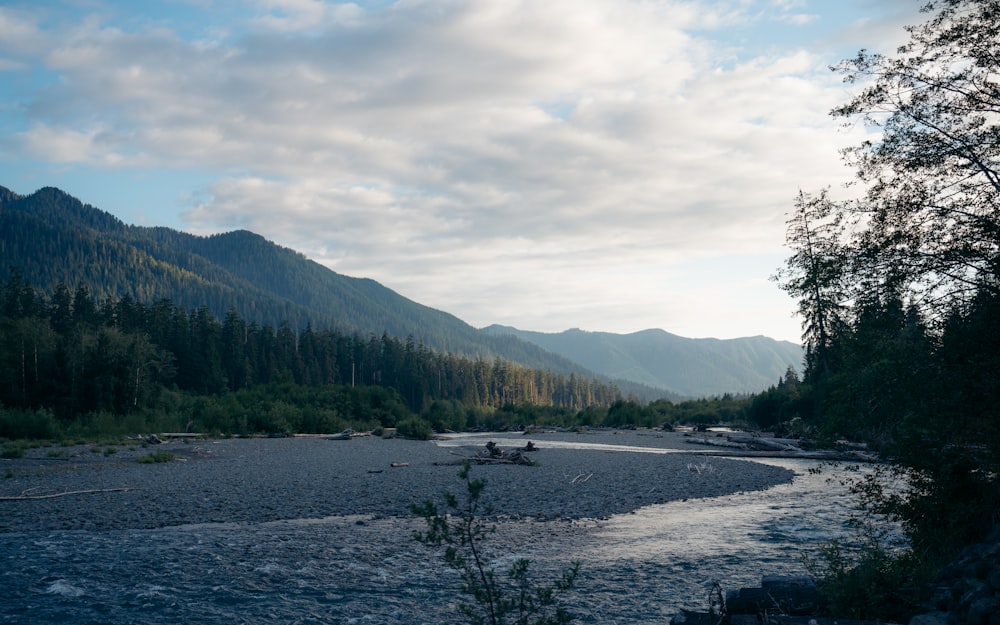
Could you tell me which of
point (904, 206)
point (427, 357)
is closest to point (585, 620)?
point (904, 206)

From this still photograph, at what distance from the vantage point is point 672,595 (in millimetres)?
10000

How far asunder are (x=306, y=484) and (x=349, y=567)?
448 inches

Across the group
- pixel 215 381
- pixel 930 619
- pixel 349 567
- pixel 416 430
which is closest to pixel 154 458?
pixel 349 567

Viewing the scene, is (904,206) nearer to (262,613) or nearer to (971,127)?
(971,127)

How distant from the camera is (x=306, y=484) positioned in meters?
22.1

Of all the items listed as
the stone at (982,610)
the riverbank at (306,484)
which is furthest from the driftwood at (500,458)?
the stone at (982,610)

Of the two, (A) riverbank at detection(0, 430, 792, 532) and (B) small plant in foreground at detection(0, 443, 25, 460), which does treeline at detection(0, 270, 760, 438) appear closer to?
(B) small plant in foreground at detection(0, 443, 25, 460)

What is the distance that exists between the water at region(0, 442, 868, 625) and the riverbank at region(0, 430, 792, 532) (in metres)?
1.58

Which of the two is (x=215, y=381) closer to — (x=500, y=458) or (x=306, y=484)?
(x=500, y=458)

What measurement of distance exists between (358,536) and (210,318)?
84.1 meters

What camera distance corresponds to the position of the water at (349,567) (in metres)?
9.23

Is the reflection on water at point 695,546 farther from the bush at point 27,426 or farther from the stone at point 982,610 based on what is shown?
the bush at point 27,426

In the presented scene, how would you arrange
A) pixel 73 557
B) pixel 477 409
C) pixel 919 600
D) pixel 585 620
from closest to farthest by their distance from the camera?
pixel 919 600 → pixel 585 620 → pixel 73 557 → pixel 477 409

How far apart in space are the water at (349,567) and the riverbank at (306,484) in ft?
5.17
